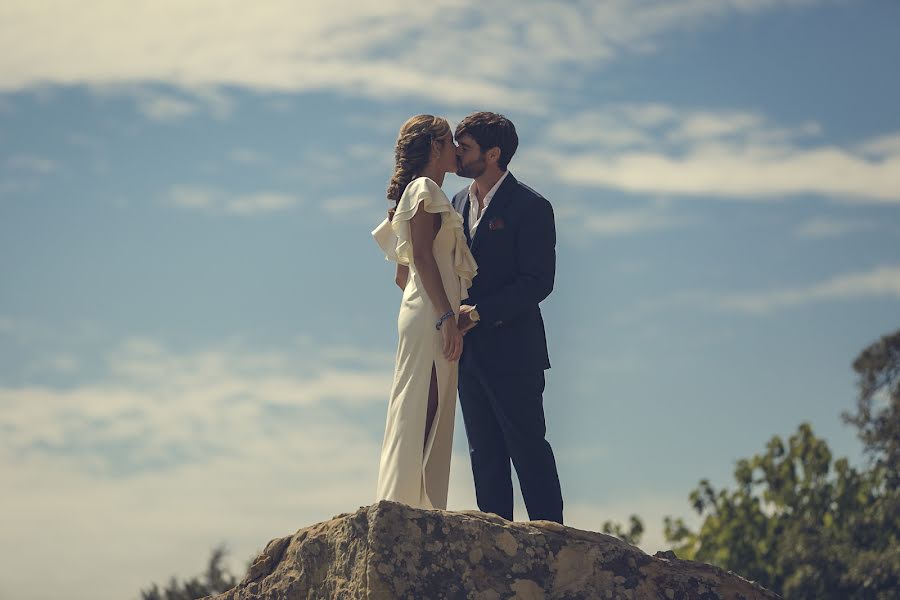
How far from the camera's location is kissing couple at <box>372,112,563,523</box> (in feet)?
25.8

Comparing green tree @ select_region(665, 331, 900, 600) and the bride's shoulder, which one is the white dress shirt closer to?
the bride's shoulder

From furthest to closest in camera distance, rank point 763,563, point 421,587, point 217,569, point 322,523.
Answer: point 763,563, point 217,569, point 322,523, point 421,587

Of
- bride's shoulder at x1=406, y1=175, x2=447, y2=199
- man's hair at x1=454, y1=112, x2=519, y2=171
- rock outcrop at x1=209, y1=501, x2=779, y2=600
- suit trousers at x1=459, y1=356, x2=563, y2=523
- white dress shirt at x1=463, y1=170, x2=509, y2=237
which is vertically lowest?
rock outcrop at x1=209, y1=501, x2=779, y2=600

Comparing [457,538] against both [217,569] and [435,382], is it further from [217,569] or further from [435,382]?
[217,569]

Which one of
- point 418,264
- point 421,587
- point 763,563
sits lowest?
point 421,587

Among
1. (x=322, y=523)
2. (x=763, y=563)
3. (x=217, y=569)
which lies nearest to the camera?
(x=322, y=523)

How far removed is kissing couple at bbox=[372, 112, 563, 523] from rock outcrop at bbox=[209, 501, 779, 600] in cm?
123


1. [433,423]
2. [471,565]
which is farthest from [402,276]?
[471,565]

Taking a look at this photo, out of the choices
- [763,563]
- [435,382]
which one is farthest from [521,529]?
[763,563]

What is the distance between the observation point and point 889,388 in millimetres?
37094

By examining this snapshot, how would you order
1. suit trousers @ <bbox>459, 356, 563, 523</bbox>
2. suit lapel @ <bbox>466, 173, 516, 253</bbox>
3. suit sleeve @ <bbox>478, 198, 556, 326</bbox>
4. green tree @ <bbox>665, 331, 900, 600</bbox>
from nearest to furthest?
suit trousers @ <bbox>459, 356, 563, 523</bbox>, suit sleeve @ <bbox>478, 198, 556, 326</bbox>, suit lapel @ <bbox>466, 173, 516, 253</bbox>, green tree @ <bbox>665, 331, 900, 600</bbox>

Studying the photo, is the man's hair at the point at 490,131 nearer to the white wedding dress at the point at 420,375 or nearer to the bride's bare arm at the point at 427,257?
the white wedding dress at the point at 420,375

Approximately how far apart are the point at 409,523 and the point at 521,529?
0.60 meters

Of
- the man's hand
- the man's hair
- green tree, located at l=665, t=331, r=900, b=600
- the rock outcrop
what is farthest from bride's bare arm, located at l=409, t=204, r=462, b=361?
green tree, located at l=665, t=331, r=900, b=600
